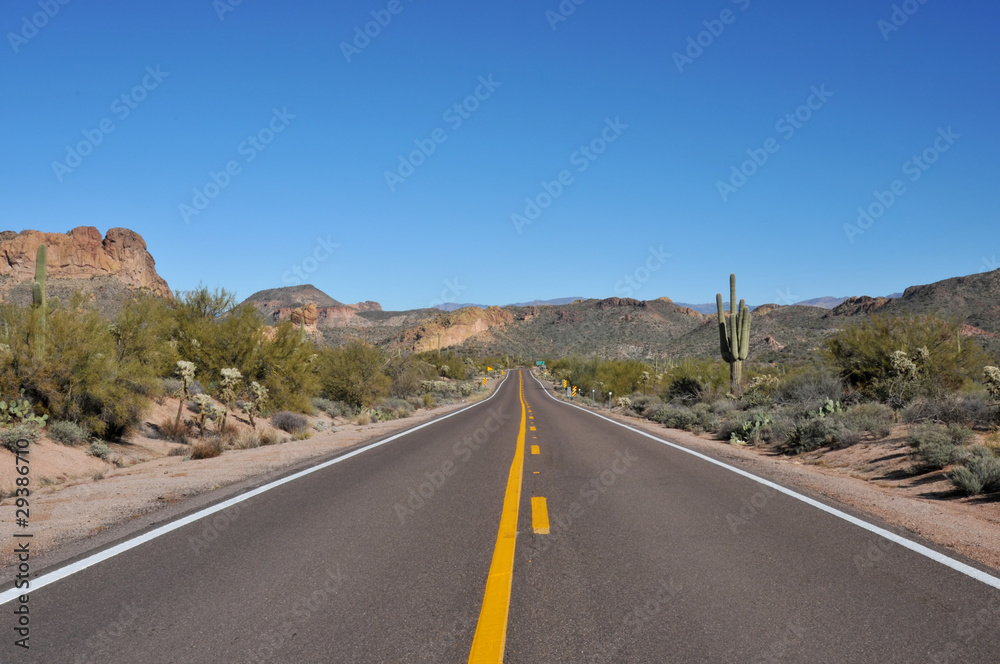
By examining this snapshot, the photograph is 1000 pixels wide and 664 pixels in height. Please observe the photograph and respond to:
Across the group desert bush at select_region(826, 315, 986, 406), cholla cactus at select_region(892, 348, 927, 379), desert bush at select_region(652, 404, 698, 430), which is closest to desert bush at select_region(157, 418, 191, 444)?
desert bush at select_region(652, 404, 698, 430)

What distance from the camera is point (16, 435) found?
1023 cm

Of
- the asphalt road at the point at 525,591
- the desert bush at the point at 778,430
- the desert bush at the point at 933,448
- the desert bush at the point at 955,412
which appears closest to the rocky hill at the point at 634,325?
the desert bush at the point at 778,430

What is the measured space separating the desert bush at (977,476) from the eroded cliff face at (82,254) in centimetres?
11056

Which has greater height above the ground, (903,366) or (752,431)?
(903,366)

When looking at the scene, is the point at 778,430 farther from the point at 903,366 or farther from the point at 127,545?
the point at 127,545

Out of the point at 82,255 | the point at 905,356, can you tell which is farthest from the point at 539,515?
the point at 82,255

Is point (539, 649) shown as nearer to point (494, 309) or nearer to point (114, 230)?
point (114, 230)

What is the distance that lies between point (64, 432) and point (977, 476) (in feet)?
49.3

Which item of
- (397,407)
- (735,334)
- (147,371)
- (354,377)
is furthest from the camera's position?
(397,407)

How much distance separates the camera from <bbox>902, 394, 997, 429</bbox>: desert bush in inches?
448

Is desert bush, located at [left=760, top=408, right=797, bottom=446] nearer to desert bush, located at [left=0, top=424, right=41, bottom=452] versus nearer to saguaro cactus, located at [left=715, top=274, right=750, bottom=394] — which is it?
saguaro cactus, located at [left=715, top=274, right=750, bottom=394]

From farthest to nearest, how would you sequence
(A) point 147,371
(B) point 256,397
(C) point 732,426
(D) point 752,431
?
(B) point 256,397
(C) point 732,426
(D) point 752,431
(A) point 147,371

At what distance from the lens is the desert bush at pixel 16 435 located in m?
10.0

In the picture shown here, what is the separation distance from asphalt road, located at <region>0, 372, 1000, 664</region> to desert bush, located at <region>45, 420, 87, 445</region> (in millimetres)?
7284
